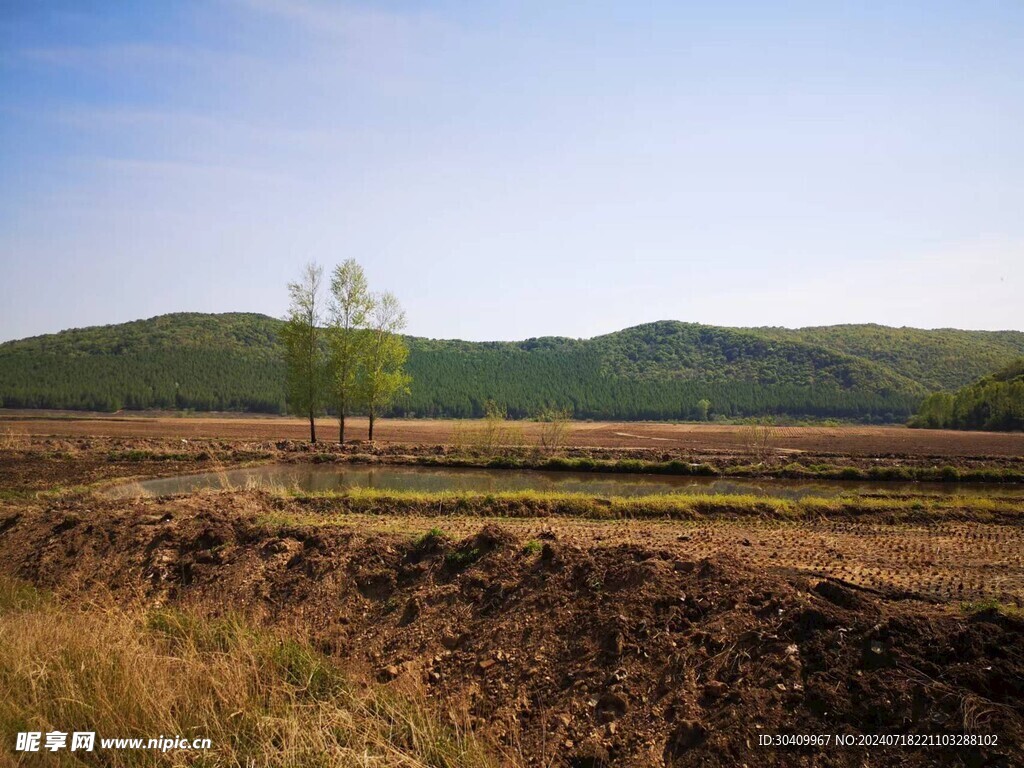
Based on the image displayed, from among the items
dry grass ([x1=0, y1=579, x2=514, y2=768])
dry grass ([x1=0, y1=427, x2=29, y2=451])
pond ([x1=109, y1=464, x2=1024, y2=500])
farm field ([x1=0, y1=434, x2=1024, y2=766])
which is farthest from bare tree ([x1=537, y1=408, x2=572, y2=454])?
dry grass ([x1=0, y1=579, x2=514, y2=768])

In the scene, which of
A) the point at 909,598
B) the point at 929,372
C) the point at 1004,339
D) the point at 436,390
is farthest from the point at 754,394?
the point at 909,598

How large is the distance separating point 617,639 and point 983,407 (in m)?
80.7

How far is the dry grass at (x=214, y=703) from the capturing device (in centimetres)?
560

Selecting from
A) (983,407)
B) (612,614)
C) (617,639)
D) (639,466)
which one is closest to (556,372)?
(983,407)

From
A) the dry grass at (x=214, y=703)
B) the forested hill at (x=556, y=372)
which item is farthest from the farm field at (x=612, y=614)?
the forested hill at (x=556, y=372)

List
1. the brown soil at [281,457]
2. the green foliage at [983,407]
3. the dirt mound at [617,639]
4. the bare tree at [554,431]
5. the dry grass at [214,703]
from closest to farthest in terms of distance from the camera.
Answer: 1. the dry grass at [214,703]
2. the dirt mound at [617,639]
3. the brown soil at [281,457]
4. the bare tree at [554,431]
5. the green foliage at [983,407]

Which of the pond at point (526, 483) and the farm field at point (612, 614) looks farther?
the pond at point (526, 483)

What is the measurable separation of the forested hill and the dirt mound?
80089 millimetres

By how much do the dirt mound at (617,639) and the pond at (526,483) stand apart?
15.3 metres

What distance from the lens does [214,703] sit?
246 inches

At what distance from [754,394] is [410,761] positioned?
412 feet

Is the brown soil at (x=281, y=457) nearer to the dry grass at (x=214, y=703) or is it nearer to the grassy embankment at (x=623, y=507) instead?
the grassy embankment at (x=623, y=507)

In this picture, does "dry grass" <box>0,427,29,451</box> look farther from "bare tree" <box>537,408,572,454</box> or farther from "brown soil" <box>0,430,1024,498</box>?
"bare tree" <box>537,408,572,454</box>

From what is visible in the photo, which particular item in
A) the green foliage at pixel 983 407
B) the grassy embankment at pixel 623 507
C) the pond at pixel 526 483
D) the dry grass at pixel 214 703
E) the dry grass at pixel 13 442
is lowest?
the pond at pixel 526 483
